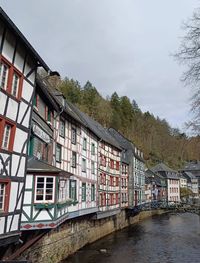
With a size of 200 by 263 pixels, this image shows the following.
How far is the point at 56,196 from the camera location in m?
14.3

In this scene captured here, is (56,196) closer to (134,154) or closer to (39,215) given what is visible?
(39,215)

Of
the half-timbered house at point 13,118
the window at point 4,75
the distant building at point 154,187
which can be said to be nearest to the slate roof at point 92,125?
the half-timbered house at point 13,118

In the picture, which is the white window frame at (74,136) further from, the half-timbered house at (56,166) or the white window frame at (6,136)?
the white window frame at (6,136)

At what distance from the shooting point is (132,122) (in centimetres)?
8450

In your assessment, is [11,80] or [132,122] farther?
[132,122]

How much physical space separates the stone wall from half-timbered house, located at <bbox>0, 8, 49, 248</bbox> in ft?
11.0

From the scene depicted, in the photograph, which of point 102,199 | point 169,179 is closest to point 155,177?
point 169,179

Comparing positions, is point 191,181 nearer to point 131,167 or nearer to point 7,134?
point 131,167

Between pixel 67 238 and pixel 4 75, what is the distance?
12736mm

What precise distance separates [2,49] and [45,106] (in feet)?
21.8

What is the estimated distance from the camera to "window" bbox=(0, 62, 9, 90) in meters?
10.9

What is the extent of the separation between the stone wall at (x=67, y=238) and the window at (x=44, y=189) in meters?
2.72

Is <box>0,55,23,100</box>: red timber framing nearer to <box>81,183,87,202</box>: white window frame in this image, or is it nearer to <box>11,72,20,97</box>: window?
<box>11,72,20,97</box>: window

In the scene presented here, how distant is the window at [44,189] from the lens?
13.8 metres
